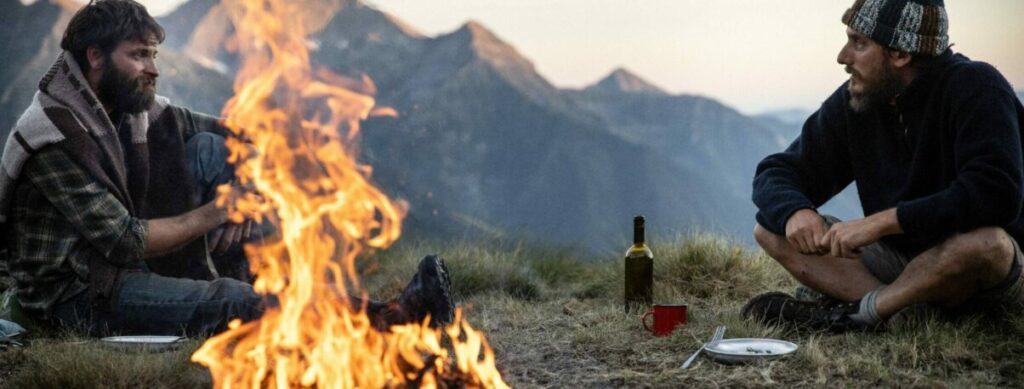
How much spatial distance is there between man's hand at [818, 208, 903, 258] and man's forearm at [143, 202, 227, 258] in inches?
110

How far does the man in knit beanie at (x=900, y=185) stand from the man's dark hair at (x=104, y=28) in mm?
3097

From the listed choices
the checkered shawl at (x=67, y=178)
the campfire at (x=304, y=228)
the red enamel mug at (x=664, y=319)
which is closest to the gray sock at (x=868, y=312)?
the red enamel mug at (x=664, y=319)

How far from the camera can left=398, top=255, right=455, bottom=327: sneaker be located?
3947mm

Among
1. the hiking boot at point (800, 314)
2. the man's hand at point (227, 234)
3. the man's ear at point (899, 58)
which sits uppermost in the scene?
A: the man's ear at point (899, 58)

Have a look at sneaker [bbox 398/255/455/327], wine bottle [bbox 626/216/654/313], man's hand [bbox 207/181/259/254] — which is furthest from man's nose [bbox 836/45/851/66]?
man's hand [bbox 207/181/259/254]

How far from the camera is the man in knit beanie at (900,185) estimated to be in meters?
3.95

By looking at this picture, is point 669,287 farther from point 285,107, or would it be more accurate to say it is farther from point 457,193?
point 457,193

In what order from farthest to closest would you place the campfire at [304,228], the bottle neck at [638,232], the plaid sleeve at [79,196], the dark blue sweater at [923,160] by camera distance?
the bottle neck at [638,232], the plaid sleeve at [79,196], the dark blue sweater at [923,160], the campfire at [304,228]

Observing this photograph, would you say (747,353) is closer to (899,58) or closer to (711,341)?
(711,341)

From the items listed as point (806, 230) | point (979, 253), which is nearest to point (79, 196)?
point (806, 230)

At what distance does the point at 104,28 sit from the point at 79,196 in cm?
82

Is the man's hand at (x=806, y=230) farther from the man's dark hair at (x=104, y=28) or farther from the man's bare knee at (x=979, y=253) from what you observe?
the man's dark hair at (x=104, y=28)

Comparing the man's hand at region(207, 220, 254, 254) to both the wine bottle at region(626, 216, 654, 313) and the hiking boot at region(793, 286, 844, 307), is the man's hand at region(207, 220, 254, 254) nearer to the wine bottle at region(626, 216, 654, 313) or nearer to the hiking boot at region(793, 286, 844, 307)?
the wine bottle at region(626, 216, 654, 313)

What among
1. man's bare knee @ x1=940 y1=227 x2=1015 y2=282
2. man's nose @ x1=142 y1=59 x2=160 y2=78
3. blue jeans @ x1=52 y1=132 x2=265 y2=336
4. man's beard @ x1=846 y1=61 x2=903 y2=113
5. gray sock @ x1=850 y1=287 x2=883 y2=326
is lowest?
blue jeans @ x1=52 y1=132 x2=265 y2=336
